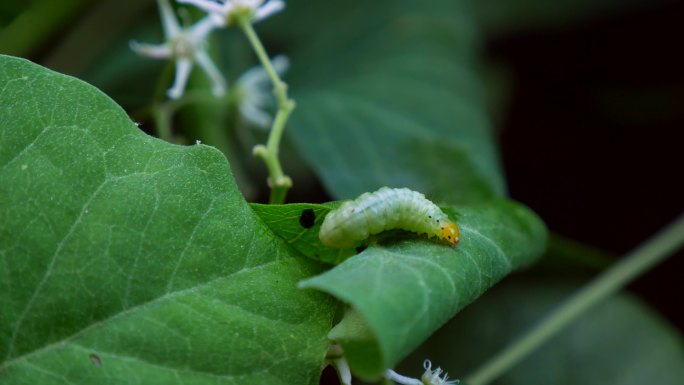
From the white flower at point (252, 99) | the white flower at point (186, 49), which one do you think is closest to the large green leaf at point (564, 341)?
the white flower at point (252, 99)

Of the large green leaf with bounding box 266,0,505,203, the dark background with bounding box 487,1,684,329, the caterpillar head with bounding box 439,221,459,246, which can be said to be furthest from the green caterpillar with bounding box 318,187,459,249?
the dark background with bounding box 487,1,684,329

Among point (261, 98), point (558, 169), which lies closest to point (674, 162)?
point (558, 169)

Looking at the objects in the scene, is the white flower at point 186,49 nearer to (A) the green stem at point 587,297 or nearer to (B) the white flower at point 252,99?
(B) the white flower at point 252,99

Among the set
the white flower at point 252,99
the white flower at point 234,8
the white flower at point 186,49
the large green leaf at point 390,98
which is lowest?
the large green leaf at point 390,98

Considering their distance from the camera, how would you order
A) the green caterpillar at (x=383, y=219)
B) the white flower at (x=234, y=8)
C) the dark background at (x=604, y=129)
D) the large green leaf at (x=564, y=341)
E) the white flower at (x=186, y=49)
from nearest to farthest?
the green caterpillar at (x=383, y=219), the white flower at (x=234, y=8), the white flower at (x=186, y=49), the large green leaf at (x=564, y=341), the dark background at (x=604, y=129)

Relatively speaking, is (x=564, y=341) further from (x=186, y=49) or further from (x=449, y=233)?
(x=186, y=49)

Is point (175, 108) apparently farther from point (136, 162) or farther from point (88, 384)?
point (88, 384)

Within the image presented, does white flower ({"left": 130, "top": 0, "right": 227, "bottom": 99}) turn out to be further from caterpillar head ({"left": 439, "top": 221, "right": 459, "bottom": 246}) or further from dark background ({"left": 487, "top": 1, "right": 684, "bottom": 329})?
dark background ({"left": 487, "top": 1, "right": 684, "bottom": 329})
